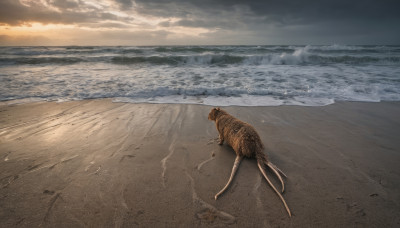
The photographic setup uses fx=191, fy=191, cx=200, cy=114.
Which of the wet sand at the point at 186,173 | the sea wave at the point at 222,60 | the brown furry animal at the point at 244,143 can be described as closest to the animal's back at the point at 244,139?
the brown furry animal at the point at 244,143

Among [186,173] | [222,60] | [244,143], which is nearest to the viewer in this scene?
[186,173]

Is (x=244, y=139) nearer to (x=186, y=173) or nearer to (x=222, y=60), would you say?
(x=186, y=173)

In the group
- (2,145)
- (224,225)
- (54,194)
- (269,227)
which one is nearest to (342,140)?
(269,227)

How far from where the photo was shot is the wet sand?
1.98 metres

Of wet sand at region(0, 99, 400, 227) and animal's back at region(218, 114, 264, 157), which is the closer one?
wet sand at region(0, 99, 400, 227)

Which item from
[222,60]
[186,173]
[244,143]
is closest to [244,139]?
[244,143]

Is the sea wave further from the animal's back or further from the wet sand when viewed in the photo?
the animal's back

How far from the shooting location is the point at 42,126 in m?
4.32

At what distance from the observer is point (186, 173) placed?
8.81ft

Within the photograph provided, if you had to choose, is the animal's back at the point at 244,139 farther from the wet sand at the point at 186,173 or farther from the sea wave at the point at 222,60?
the sea wave at the point at 222,60

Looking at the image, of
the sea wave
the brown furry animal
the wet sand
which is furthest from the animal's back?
the sea wave

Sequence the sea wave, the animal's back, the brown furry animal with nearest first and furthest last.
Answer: the brown furry animal → the animal's back → the sea wave

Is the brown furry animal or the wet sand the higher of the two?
the brown furry animal

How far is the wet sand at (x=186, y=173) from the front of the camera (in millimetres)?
1983
